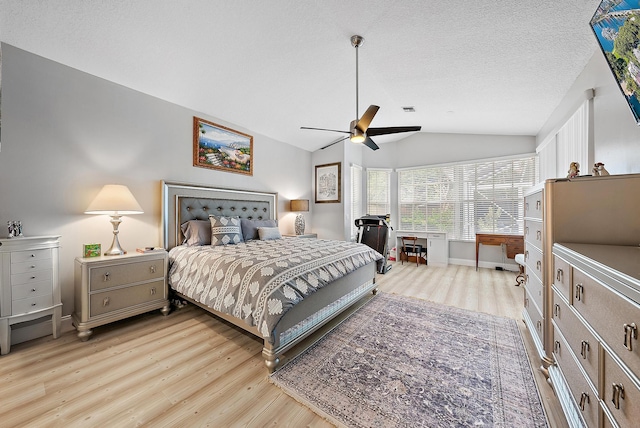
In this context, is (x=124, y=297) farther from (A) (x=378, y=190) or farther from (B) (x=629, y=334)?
(A) (x=378, y=190)

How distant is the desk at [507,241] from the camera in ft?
14.1

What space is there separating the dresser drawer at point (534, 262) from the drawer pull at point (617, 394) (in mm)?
1135

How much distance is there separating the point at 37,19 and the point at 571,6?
159 inches

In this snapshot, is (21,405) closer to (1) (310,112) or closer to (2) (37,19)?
(2) (37,19)

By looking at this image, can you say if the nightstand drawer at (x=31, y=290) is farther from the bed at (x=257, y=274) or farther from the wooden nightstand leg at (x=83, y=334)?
the bed at (x=257, y=274)

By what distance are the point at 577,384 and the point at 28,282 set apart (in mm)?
3855

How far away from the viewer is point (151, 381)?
65.3 inches

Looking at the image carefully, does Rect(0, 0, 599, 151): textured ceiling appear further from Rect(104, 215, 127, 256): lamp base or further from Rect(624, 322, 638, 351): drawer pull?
Rect(624, 322, 638, 351): drawer pull

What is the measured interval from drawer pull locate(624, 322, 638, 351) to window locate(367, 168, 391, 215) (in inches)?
210

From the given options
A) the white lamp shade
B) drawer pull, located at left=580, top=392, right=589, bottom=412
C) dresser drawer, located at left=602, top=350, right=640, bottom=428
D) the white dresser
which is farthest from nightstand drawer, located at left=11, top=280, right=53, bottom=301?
drawer pull, located at left=580, top=392, right=589, bottom=412

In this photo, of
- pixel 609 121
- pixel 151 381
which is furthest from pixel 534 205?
pixel 151 381

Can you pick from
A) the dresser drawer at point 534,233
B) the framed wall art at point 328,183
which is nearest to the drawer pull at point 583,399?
the dresser drawer at point 534,233

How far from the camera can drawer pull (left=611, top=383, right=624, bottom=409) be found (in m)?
0.79

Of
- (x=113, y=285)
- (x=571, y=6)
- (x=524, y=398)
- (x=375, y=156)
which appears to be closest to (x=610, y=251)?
(x=524, y=398)
